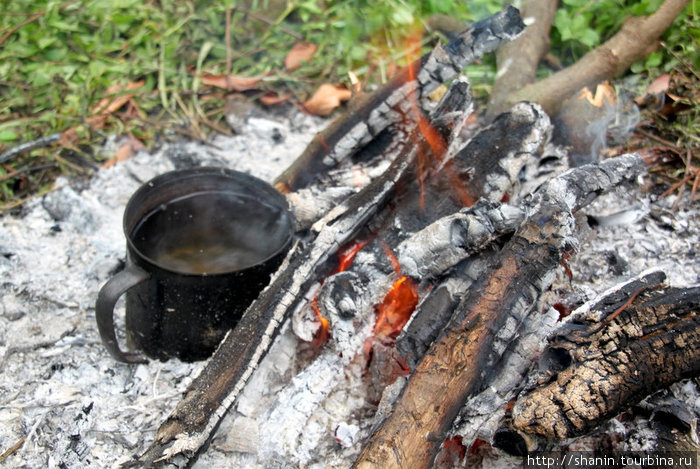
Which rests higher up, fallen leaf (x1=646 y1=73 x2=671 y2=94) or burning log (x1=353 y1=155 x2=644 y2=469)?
fallen leaf (x1=646 y1=73 x2=671 y2=94)

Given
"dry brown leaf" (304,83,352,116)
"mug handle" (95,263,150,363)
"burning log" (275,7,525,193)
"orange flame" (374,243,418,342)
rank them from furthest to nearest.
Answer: "dry brown leaf" (304,83,352,116) → "burning log" (275,7,525,193) → "orange flame" (374,243,418,342) → "mug handle" (95,263,150,363)

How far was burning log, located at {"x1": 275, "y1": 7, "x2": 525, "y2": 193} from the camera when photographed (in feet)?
8.55

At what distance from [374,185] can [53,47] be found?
9.21ft

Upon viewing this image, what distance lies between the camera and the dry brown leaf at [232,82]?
12.6ft

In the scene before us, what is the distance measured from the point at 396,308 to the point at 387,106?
3.38 feet

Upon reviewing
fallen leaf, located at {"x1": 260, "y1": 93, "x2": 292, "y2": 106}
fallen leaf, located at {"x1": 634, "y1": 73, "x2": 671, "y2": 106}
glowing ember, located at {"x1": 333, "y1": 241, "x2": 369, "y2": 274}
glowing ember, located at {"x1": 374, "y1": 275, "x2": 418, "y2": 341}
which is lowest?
fallen leaf, located at {"x1": 260, "y1": 93, "x2": 292, "y2": 106}

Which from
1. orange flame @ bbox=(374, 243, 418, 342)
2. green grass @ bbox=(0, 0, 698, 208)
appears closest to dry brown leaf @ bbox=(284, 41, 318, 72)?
green grass @ bbox=(0, 0, 698, 208)

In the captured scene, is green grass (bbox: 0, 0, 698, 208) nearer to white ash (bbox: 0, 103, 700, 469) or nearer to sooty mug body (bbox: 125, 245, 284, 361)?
white ash (bbox: 0, 103, 700, 469)

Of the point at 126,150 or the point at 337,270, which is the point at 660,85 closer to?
the point at 337,270

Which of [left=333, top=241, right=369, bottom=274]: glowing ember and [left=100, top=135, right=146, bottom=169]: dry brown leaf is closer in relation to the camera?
[left=333, top=241, right=369, bottom=274]: glowing ember

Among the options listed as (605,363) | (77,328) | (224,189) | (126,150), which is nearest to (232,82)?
(126,150)

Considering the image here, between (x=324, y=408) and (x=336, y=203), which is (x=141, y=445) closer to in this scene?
(x=324, y=408)

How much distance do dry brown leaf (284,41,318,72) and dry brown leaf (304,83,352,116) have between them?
36 centimetres

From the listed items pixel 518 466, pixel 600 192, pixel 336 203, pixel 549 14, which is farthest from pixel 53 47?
pixel 518 466
